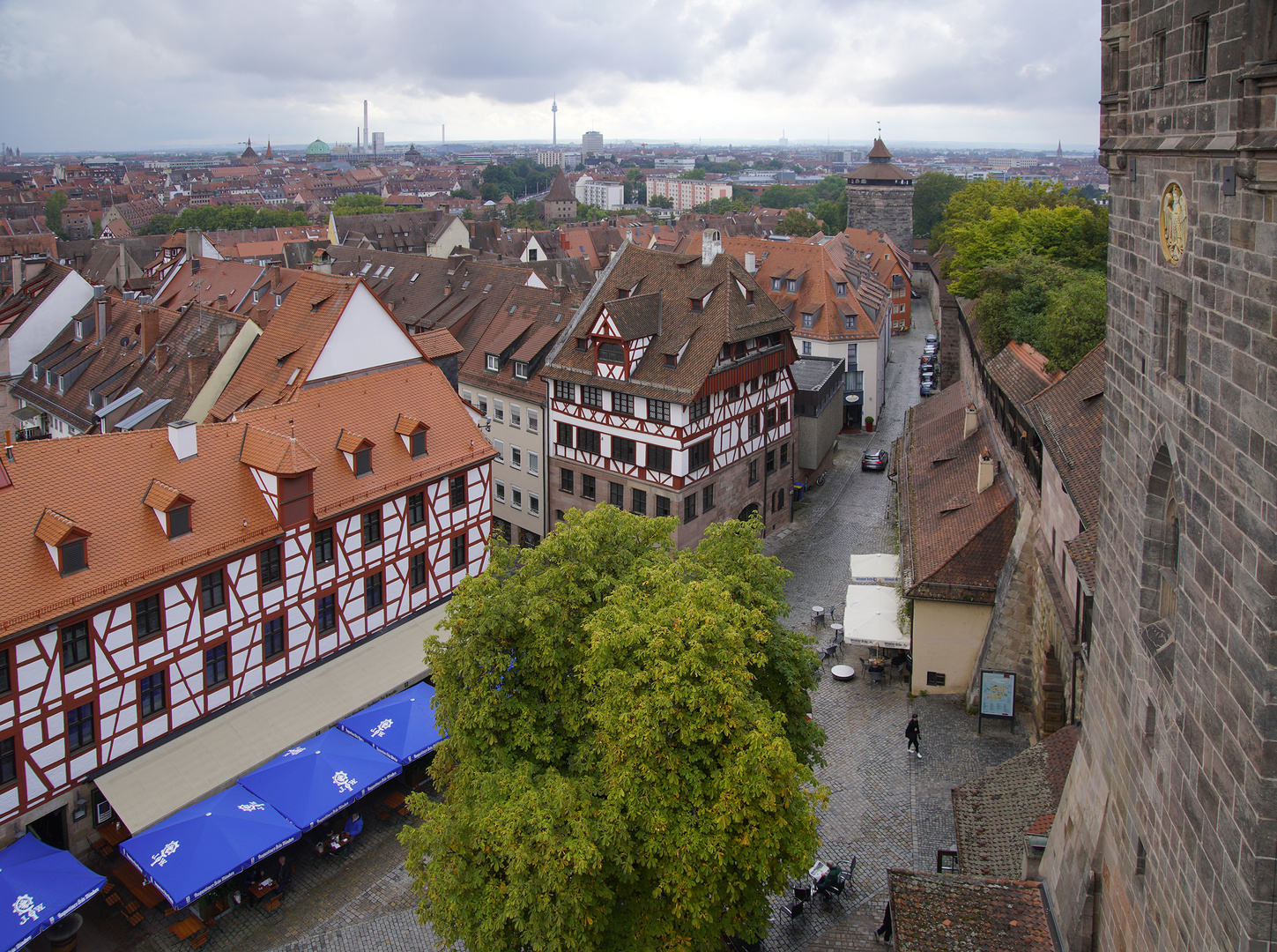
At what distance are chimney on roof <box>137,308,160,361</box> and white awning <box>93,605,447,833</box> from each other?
63.6ft

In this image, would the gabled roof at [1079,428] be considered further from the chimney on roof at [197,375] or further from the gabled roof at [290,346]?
the chimney on roof at [197,375]

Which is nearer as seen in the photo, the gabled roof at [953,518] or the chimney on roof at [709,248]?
the gabled roof at [953,518]

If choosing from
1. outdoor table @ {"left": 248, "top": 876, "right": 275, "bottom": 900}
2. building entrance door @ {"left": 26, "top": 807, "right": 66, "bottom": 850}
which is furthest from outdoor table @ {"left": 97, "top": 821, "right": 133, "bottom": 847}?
outdoor table @ {"left": 248, "top": 876, "right": 275, "bottom": 900}

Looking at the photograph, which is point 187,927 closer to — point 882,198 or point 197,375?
point 197,375

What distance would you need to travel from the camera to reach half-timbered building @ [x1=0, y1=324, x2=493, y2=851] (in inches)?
857

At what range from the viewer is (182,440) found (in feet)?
85.2

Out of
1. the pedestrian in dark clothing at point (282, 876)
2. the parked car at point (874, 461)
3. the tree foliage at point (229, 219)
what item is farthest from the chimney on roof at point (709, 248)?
the tree foliage at point (229, 219)

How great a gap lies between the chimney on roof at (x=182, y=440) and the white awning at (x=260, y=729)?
6504 millimetres

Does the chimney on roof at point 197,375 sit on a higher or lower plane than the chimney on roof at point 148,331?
lower

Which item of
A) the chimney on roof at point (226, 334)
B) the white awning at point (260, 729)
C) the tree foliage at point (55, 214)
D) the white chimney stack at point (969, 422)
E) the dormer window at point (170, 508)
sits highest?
the tree foliage at point (55, 214)

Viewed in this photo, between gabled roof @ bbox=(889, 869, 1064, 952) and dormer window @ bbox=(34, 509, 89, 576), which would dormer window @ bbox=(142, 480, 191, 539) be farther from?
gabled roof @ bbox=(889, 869, 1064, 952)

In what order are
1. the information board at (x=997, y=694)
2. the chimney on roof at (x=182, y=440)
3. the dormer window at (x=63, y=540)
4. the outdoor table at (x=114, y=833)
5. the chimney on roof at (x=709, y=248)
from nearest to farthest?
the dormer window at (x=63, y=540), the outdoor table at (x=114, y=833), the chimney on roof at (x=182, y=440), the information board at (x=997, y=694), the chimney on roof at (x=709, y=248)

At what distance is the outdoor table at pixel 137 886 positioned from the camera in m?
21.7

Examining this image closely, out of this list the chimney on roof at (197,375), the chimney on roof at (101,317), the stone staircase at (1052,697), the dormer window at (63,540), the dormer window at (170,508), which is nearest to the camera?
A: the dormer window at (63,540)
